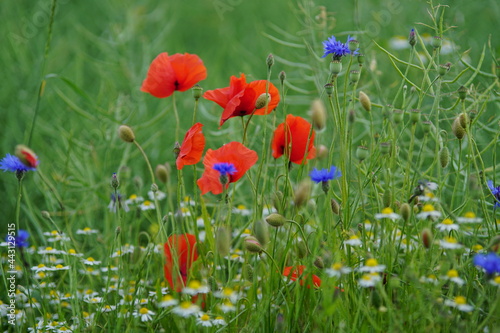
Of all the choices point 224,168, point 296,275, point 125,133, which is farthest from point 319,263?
point 125,133

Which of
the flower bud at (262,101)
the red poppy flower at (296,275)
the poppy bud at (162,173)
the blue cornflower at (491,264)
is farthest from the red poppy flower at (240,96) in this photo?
the blue cornflower at (491,264)

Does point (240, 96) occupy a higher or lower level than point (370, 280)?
higher

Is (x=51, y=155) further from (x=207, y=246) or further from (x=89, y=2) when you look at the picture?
(x=89, y=2)

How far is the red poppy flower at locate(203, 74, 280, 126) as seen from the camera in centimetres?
107

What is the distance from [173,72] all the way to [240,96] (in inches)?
6.9

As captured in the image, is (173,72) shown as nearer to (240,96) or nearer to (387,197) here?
(240,96)

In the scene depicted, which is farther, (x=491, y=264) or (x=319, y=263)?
(x=319, y=263)

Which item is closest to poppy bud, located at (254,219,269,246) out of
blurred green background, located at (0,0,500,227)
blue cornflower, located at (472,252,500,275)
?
blue cornflower, located at (472,252,500,275)

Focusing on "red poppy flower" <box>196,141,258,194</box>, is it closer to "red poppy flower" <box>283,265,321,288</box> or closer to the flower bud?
the flower bud

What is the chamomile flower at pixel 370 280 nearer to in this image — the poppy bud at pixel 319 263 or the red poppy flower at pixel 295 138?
the poppy bud at pixel 319 263

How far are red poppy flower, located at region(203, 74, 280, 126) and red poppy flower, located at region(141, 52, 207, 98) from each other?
0.24 feet

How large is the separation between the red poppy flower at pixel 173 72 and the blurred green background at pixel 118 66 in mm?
379

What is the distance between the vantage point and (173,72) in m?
1.18

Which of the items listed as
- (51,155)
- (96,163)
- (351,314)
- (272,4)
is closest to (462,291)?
(351,314)
